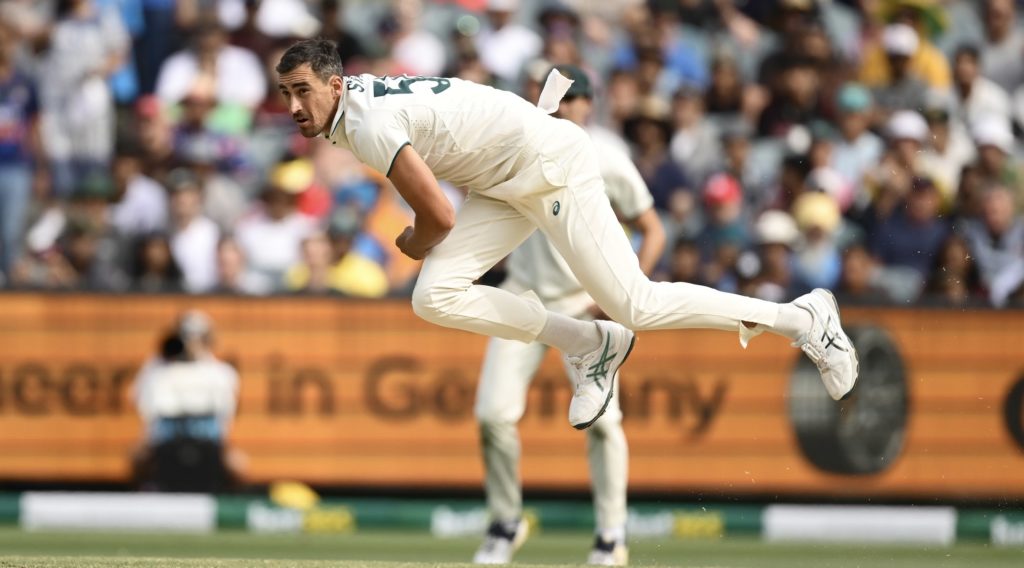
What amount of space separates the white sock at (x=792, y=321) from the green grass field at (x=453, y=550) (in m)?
1.81

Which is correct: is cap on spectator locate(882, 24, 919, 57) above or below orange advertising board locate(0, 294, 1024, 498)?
above

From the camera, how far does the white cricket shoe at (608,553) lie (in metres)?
8.92

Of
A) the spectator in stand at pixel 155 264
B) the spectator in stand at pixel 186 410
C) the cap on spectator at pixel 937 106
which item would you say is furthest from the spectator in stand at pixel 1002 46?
the spectator in stand at pixel 186 410

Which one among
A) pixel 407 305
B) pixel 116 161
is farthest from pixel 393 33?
pixel 407 305

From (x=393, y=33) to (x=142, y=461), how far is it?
4.60 metres

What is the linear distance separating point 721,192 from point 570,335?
506cm

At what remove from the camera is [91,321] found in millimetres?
11398

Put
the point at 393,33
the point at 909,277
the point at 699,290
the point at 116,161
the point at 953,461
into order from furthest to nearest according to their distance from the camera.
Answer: the point at 393,33, the point at 116,161, the point at 909,277, the point at 953,461, the point at 699,290

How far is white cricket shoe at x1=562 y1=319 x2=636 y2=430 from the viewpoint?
25.1 feet

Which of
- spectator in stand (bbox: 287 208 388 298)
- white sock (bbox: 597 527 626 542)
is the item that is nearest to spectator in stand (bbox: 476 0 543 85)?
spectator in stand (bbox: 287 208 388 298)

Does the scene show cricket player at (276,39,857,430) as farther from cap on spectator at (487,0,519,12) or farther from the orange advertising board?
cap on spectator at (487,0,519,12)

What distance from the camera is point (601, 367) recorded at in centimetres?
778

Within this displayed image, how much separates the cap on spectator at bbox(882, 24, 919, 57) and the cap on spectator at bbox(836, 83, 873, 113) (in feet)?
1.36

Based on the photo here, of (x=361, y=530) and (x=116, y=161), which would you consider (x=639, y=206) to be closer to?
(x=361, y=530)
